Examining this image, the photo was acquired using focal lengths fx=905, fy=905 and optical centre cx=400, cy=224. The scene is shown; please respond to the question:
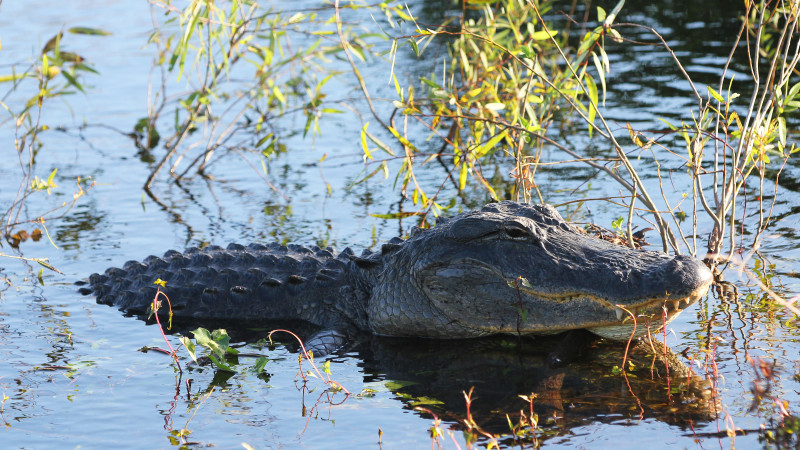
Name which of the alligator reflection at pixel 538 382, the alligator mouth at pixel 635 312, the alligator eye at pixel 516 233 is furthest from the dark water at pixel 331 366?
the alligator eye at pixel 516 233

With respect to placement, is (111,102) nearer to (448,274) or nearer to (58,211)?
(58,211)

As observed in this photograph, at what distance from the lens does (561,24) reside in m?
13.3

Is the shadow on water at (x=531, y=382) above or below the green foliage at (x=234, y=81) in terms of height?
below

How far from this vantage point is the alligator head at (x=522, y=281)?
431 cm

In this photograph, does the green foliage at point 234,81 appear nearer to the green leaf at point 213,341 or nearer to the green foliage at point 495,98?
the green foliage at point 495,98

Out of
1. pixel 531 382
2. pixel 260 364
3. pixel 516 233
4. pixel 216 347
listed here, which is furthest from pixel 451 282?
pixel 216 347

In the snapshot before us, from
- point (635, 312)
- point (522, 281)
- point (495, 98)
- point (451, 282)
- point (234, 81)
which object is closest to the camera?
point (635, 312)

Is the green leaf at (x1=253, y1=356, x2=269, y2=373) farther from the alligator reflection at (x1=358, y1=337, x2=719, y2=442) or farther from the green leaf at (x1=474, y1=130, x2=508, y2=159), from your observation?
the green leaf at (x1=474, y1=130, x2=508, y2=159)

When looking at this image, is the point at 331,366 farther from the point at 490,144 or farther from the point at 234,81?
the point at 234,81

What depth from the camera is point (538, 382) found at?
438cm

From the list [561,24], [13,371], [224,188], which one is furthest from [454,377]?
[561,24]

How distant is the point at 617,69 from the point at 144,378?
8208 mm

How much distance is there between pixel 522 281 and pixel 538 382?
527 mm

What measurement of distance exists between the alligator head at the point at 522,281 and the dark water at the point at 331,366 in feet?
0.58
